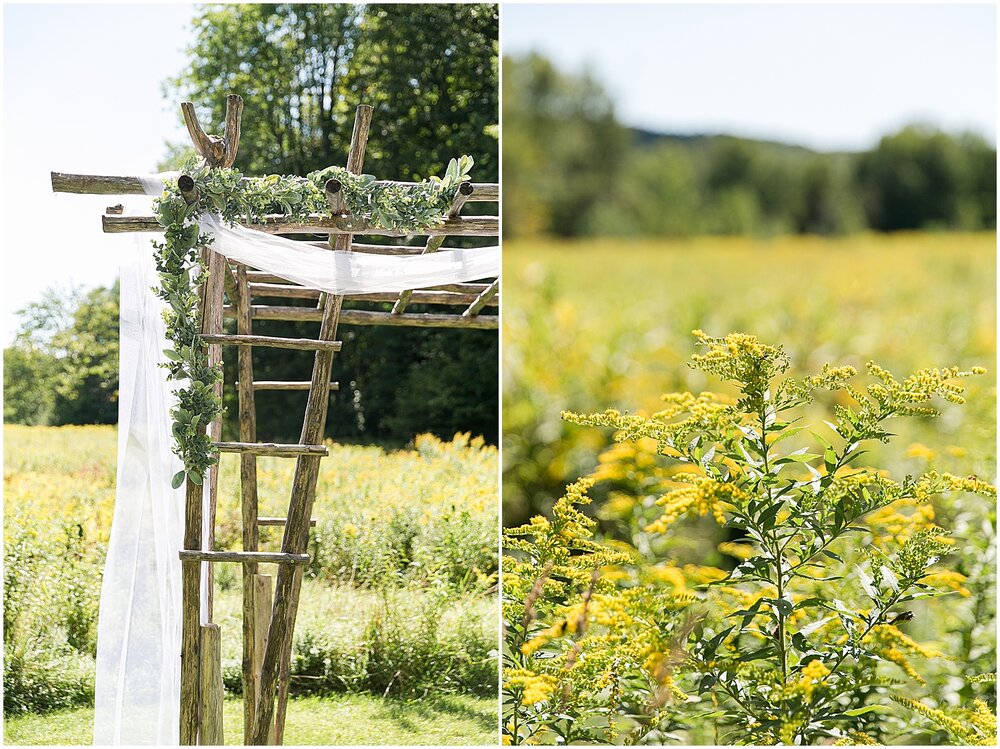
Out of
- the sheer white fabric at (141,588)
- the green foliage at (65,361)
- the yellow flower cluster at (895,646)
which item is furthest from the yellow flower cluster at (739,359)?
the green foliage at (65,361)

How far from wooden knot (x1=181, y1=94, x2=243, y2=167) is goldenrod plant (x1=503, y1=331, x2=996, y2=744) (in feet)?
3.91

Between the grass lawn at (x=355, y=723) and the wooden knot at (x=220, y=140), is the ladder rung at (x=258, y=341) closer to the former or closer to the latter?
the wooden knot at (x=220, y=140)

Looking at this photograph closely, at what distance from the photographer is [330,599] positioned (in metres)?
4.72

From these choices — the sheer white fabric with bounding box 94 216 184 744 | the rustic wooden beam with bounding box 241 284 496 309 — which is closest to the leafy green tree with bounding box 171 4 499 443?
the rustic wooden beam with bounding box 241 284 496 309

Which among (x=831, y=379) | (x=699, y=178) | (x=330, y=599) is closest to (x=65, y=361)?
(x=330, y=599)

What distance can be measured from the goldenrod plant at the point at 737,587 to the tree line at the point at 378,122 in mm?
4043

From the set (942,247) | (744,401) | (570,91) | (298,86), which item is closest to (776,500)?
(744,401)

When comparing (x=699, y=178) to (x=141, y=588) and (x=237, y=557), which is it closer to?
(x=237, y=557)

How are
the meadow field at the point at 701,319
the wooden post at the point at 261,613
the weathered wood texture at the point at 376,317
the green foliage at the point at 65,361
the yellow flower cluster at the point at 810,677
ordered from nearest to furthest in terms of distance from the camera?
the yellow flower cluster at the point at 810,677 < the meadow field at the point at 701,319 < the wooden post at the point at 261,613 < the weathered wood texture at the point at 376,317 < the green foliage at the point at 65,361

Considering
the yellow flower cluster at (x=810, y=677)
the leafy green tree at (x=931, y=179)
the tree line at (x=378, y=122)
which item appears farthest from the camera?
the tree line at (x=378, y=122)

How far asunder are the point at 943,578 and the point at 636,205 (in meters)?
1.88

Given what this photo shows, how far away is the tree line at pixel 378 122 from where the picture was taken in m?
6.42

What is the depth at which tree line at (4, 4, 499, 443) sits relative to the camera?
6.42 m

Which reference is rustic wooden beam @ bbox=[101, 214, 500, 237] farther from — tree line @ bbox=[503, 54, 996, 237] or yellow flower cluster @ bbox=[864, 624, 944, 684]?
yellow flower cluster @ bbox=[864, 624, 944, 684]
